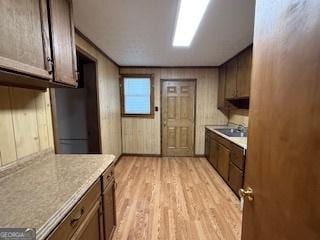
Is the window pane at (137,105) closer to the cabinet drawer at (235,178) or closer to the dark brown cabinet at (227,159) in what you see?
the dark brown cabinet at (227,159)

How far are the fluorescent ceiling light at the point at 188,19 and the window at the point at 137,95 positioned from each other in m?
2.04

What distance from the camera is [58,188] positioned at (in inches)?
43.8

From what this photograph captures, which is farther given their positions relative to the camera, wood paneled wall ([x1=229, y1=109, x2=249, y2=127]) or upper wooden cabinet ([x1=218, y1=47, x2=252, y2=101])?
A: wood paneled wall ([x1=229, y1=109, x2=249, y2=127])

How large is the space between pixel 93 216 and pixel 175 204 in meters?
1.55

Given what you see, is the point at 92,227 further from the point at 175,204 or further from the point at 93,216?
the point at 175,204

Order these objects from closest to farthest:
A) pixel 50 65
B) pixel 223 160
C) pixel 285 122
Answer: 1. pixel 285 122
2. pixel 50 65
3. pixel 223 160

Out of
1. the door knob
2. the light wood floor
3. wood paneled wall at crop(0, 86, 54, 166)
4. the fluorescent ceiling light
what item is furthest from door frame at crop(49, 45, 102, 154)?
the door knob

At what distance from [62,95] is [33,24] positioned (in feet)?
8.12

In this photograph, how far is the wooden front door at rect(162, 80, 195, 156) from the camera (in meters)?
4.72

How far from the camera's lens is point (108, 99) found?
12.3 feet

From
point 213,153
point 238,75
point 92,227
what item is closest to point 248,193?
point 92,227

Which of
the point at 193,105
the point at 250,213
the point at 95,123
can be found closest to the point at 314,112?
the point at 250,213

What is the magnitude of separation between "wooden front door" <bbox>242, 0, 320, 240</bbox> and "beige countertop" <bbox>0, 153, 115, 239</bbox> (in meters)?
0.96

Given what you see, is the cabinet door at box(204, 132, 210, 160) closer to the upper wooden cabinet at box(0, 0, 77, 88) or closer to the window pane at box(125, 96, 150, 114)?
the window pane at box(125, 96, 150, 114)
